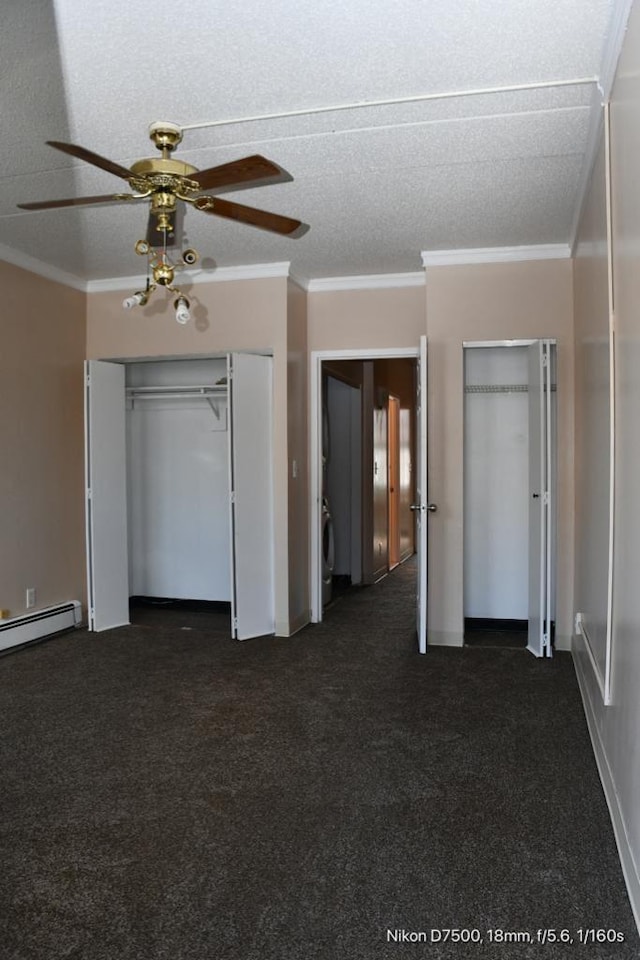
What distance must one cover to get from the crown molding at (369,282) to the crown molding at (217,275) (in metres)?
0.47

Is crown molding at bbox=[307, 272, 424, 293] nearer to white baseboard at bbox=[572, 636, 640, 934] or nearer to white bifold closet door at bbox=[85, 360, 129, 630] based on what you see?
white bifold closet door at bbox=[85, 360, 129, 630]

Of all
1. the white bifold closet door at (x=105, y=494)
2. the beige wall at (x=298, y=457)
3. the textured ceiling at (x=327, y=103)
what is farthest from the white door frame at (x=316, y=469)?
the white bifold closet door at (x=105, y=494)

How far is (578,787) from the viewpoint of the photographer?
2.85 meters

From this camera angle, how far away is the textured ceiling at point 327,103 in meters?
2.34

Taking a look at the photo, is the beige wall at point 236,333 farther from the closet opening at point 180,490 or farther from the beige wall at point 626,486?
the beige wall at point 626,486

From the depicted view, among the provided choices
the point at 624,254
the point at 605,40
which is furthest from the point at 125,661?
the point at 605,40

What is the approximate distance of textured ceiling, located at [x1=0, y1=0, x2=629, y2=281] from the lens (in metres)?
2.34

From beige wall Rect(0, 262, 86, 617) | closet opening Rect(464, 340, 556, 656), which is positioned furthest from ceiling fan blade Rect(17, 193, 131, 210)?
closet opening Rect(464, 340, 556, 656)

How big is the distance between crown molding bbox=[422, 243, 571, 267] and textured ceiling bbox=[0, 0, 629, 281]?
0.36 m

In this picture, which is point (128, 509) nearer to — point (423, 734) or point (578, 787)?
point (423, 734)

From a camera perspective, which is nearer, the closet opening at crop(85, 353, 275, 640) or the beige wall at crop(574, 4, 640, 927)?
the beige wall at crop(574, 4, 640, 927)

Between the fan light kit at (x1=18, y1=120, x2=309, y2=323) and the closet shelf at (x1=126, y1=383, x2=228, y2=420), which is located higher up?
the fan light kit at (x1=18, y1=120, x2=309, y2=323)

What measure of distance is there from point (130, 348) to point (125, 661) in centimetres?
242

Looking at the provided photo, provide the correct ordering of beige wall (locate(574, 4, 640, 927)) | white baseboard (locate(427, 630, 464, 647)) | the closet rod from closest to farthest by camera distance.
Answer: beige wall (locate(574, 4, 640, 927)), white baseboard (locate(427, 630, 464, 647)), the closet rod
